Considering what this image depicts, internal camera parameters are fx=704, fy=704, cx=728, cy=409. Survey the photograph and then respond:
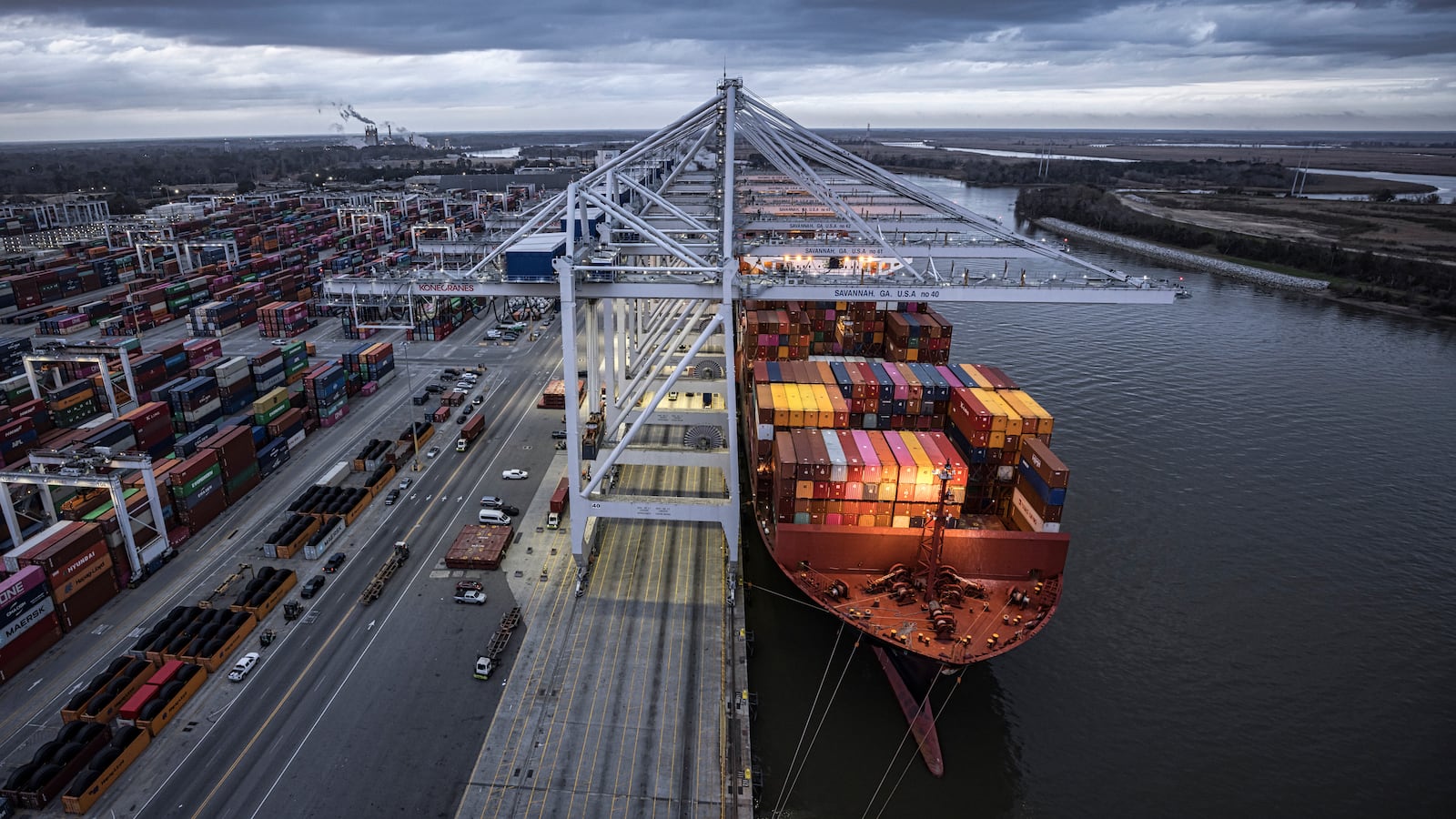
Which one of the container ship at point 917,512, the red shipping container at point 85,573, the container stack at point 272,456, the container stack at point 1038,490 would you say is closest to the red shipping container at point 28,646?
the red shipping container at point 85,573

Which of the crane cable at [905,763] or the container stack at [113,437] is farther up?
the container stack at [113,437]

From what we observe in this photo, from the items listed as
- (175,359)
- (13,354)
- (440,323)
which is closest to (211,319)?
(13,354)

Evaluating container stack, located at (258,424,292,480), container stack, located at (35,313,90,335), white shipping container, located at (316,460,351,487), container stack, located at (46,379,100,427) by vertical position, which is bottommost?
white shipping container, located at (316,460,351,487)

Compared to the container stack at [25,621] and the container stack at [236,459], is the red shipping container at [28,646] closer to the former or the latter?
the container stack at [25,621]

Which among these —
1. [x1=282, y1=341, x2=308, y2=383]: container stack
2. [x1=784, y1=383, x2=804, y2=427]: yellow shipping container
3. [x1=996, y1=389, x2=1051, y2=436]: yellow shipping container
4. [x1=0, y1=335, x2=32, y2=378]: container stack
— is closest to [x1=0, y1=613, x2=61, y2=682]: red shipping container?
[x1=282, y1=341, x2=308, y2=383]: container stack

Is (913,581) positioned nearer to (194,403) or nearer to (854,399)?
(854,399)

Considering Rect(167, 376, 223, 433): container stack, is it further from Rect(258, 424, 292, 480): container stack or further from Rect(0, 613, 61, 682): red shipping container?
Rect(0, 613, 61, 682): red shipping container

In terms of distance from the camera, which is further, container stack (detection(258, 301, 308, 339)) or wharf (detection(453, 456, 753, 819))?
container stack (detection(258, 301, 308, 339))
